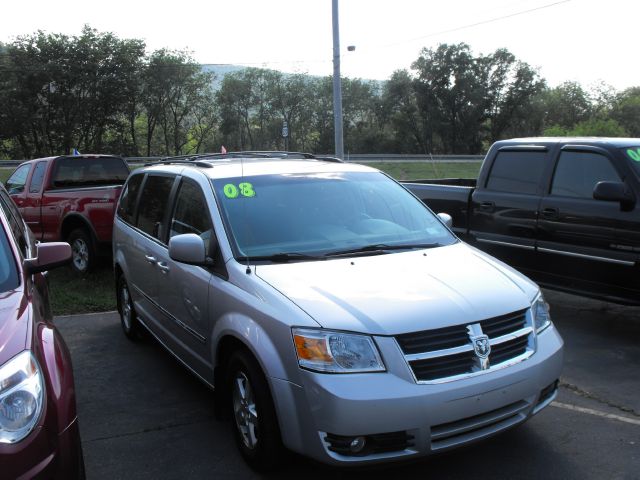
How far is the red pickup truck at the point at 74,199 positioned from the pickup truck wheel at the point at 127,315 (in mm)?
2516

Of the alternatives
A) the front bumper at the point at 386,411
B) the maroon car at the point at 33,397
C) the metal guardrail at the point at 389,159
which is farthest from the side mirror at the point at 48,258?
the metal guardrail at the point at 389,159

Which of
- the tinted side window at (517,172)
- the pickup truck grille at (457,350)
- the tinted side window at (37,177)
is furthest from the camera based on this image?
the tinted side window at (37,177)

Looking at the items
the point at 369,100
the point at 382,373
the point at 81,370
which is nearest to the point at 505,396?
the point at 382,373

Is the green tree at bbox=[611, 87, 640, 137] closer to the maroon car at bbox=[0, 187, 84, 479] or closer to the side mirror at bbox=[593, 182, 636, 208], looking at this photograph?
the side mirror at bbox=[593, 182, 636, 208]

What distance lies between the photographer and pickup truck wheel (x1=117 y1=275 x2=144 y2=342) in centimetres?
582

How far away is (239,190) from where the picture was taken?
13.3 feet

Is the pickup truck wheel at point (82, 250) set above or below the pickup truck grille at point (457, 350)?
below

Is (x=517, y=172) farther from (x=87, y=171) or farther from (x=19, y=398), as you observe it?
(x=87, y=171)

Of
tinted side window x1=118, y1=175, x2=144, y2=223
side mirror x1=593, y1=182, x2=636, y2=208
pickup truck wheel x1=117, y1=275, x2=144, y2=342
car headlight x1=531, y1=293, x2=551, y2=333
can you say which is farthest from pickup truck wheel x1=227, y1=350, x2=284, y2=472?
side mirror x1=593, y1=182, x2=636, y2=208

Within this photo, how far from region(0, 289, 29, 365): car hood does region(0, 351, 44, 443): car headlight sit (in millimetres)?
45

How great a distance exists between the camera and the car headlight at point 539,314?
3.37 m

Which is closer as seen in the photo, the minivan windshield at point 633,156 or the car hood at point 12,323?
the car hood at point 12,323

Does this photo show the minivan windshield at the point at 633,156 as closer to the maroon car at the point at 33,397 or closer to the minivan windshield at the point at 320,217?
the minivan windshield at the point at 320,217

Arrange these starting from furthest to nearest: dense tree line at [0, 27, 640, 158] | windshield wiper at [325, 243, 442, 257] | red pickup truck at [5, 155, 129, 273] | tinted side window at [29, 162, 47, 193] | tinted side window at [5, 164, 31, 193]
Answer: dense tree line at [0, 27, 640, 158] < tinted side window at [5, 164, 31, 193] < tinted side window at [29, 162, 47, 193] < red pickup truck at [5, 155, 129, 273] < windshield wiper at [325, 243, 442, 257]
